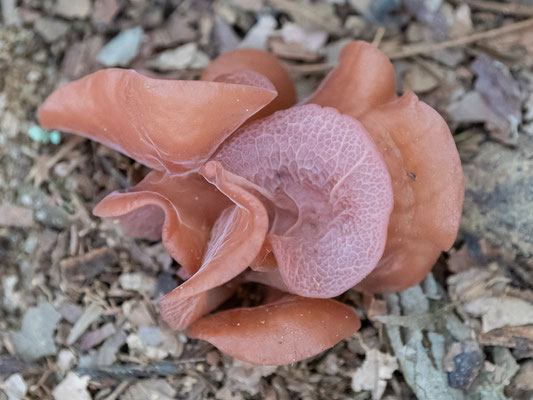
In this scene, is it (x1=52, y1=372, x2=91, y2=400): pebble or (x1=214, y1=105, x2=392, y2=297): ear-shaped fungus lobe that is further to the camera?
(x1=52, y1=372, x2=91, y2=400): pebble

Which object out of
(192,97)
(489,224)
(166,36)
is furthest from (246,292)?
(166,36)

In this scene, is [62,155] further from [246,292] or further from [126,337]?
[246,292]

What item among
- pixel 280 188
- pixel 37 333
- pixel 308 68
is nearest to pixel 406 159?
pixel 280 188

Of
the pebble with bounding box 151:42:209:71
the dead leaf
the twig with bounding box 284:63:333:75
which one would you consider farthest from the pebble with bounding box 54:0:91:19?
the dead leaf

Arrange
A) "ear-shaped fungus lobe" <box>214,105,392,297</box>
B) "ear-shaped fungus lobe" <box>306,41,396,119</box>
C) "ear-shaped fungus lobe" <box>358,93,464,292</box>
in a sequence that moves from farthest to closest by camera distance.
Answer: "ear-shaped fungus lobe" <box>306,41,396,119</box>
"ear-shaped fungus lobe" <box>358,93,464,292</box>
"ear-shaped fungus lobe" <box>214,105,392,297</box>

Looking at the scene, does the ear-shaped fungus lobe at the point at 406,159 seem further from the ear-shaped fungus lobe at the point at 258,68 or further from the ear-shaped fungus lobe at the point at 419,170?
the ear-shaped fungus lobe at the point at 258,68

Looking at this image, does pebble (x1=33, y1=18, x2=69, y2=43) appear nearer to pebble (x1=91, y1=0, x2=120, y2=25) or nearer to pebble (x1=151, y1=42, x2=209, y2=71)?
pebble (x1=91, y1=0, x2=120, y2=25)

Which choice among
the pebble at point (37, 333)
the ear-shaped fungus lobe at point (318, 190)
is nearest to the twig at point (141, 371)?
the pebble at point (37, 333)
